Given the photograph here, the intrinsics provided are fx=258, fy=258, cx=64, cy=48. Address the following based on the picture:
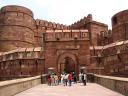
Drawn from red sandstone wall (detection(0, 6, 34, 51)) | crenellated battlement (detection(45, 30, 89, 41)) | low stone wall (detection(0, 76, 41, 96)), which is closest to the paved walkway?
low stone wall (detection(0, 76, 41, 96))

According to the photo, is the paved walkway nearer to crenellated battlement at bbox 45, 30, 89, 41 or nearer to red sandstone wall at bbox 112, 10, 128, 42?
crenellated battlement at bbox 45, 30, 89, 41

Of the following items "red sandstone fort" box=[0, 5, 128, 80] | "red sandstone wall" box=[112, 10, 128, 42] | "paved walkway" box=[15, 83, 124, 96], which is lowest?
"paved walkway" box=[15, 83, 124, 96]

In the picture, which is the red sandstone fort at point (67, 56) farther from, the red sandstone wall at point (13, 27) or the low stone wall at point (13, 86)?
the low stone wall at point (13, 86)

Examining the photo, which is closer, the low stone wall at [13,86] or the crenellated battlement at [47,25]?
the low stone wall at [13,86]

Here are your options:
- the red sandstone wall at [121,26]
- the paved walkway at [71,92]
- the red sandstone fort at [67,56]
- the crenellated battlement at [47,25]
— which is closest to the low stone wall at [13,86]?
the paved walkway at [71,92]

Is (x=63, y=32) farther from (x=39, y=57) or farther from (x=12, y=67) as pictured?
(x=12, y=67)

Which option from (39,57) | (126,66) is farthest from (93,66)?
(39,57)

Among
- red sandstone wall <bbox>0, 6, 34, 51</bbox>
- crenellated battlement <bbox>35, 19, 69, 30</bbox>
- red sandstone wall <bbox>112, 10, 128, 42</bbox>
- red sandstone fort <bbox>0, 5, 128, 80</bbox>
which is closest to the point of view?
red sandstone fort <bbox>0, 5, 128, 80</bbox>

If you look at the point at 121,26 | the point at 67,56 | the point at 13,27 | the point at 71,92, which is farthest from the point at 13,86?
the point at 13,27

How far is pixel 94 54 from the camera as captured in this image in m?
17.6

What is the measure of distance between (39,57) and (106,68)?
4.39 meters

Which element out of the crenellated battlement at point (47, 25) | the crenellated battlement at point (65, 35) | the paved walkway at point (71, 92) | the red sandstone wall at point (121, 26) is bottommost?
the paved walkway at point (71, 92)

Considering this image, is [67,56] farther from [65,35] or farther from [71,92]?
[71,92]

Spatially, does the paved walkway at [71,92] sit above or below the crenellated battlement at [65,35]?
below
